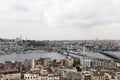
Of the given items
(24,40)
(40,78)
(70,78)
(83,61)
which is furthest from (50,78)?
(24,40)

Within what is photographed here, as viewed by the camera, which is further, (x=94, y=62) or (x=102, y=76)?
(x=94, y=62)

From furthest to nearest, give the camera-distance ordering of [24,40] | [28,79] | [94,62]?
[24,40] → [94,62] → [28,79]

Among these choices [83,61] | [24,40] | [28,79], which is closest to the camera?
[28,79]

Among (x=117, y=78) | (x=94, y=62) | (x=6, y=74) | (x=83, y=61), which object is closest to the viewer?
(x=117, y=78)

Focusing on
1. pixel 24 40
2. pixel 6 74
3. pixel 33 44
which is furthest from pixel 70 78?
pixel 24 40

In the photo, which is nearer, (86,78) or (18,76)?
(86,78)

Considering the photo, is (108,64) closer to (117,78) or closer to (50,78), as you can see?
(117,78)

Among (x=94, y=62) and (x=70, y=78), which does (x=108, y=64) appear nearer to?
(x=94, y=62)

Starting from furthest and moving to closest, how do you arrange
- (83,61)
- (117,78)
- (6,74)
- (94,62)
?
(94,62)
(83,61)
(6,74)
(117,78)

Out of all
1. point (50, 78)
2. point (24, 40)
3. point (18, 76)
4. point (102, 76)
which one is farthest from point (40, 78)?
A: point (24, 40)
